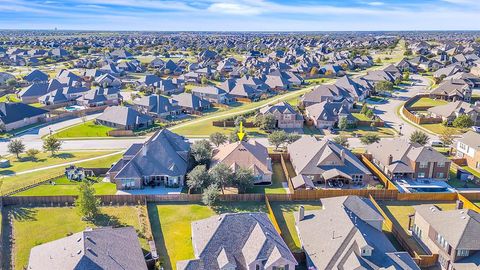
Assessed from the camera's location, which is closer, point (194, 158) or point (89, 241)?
point (89, 241)

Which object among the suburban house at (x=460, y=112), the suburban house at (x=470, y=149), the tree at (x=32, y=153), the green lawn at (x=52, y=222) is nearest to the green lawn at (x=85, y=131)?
the tree at (x=32, y=153)

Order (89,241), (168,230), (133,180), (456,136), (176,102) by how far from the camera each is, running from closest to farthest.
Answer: (89,241) → (168,230) → (133,180) → (456,136) → (176,102)

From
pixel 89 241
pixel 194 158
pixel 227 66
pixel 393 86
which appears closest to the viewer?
pixel 89 241

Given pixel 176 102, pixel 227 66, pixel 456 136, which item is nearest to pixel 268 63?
pixel 227 66

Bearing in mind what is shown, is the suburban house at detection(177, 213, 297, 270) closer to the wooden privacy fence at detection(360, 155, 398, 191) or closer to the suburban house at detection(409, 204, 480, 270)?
the suburban house at detection(409, 204, 480, 270)

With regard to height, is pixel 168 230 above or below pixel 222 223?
below

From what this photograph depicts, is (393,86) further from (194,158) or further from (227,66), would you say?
(194,158)

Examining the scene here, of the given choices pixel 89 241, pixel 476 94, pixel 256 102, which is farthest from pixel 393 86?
pixel 89 241

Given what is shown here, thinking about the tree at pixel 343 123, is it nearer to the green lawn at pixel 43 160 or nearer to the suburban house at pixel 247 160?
Result: the suburban house at pixel 247 160
